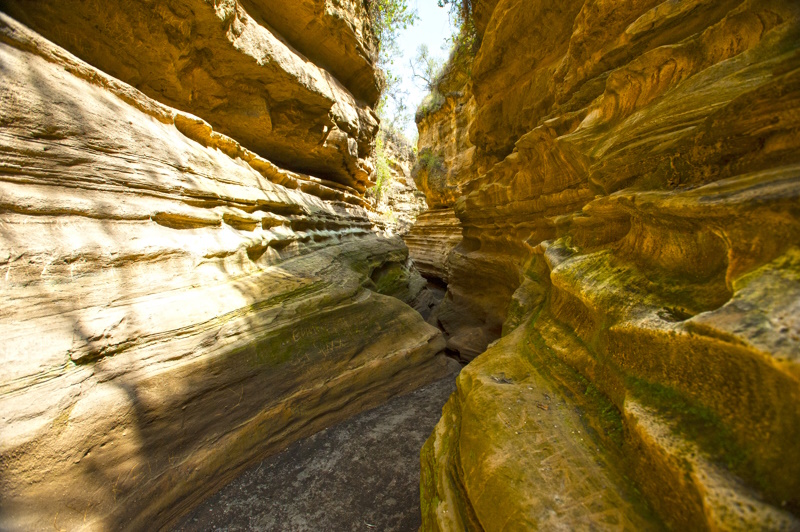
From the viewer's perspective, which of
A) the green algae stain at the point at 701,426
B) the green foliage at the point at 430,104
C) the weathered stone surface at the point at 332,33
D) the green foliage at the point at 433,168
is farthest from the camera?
the green foliage at the point at 433,168

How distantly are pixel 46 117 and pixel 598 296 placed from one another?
16.5ft

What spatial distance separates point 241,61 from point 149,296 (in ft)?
13.8

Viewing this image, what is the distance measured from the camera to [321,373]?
355 cm

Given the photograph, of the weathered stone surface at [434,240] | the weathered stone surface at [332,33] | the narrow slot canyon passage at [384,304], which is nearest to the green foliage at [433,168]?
the weathered stone surface at [434,240]

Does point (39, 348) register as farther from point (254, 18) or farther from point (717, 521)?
point (254, 18)

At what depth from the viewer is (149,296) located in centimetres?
280

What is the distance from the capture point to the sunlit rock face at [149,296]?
212 cm

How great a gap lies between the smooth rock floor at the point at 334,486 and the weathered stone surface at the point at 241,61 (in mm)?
5733

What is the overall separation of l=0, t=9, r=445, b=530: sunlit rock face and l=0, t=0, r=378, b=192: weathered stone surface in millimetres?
33

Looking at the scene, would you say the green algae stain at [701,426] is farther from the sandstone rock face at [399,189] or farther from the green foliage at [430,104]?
the sandstone rock face at [399,189]

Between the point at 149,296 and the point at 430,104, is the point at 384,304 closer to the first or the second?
the point at 149,296

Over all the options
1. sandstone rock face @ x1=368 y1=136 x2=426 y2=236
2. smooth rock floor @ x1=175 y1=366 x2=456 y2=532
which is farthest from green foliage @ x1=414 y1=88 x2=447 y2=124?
smooth rock floor @ x1=175 y1=366 x2=456 y2=532

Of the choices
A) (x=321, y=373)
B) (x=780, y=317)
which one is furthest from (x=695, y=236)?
(x=321, y=373)

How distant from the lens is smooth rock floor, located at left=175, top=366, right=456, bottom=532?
2.45 metres
